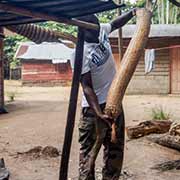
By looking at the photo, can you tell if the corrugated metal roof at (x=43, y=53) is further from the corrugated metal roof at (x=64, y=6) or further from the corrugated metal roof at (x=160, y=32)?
the corrugated metal roof at (x=64, y=6)

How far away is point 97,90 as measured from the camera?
308 cm

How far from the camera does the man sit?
2.92m

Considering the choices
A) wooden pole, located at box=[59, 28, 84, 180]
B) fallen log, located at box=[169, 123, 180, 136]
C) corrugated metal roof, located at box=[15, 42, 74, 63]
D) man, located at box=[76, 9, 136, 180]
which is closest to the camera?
wooden pole, located at box=[59, 28, 84, 180]

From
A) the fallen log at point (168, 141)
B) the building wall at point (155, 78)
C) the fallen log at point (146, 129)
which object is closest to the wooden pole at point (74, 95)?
the fallen log at point (168, 141)

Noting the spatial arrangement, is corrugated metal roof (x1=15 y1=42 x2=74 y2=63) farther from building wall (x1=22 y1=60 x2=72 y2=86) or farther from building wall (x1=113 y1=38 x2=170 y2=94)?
building wall (x1=113 y1=38 x2=170 y2=94)

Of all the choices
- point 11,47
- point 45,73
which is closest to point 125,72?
point 45,73

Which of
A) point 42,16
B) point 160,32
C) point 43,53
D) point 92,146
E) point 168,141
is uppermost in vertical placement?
point 160,32

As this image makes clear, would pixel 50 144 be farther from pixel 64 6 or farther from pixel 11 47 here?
pixel 11 47

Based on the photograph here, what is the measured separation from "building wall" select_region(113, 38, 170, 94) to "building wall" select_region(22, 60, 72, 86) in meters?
6.46

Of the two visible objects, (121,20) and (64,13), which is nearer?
(64,13)

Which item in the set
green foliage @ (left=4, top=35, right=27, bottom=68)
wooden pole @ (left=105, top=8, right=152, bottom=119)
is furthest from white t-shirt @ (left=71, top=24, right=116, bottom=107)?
green foliage @ (left=4, top=35, right=27, bottom=68)

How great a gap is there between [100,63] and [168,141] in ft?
10.5

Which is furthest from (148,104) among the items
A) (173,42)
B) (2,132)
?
(2,132)

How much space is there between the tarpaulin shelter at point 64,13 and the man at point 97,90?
161 millimetres
